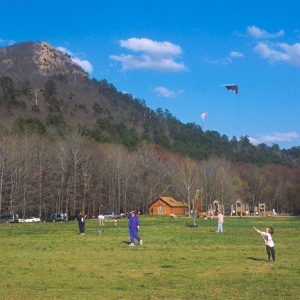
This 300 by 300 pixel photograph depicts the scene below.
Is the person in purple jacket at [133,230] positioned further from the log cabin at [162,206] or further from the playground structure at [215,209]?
the log cabin at [162,206]

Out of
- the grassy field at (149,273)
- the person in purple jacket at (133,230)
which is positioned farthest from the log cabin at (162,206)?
the grassy field at (149,273)

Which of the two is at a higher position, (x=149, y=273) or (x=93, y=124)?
(x=93, y=124)

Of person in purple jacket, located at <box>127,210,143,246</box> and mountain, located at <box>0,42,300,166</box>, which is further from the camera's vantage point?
mountain, located at <box>0,42,300,166</box>

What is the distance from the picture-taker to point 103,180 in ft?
337

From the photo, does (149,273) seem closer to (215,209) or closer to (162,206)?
(215,209)

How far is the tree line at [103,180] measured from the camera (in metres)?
82.9

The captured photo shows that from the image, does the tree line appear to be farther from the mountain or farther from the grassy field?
the grassy field

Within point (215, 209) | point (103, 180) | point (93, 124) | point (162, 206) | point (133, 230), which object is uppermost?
point (93, 124)

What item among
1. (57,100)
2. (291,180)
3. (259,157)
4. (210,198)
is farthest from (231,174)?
(57,100)

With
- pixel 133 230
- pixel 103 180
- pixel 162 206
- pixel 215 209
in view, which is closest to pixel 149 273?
pixel 133 230

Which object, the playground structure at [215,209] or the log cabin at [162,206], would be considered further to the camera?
the log cabin at [162,206]

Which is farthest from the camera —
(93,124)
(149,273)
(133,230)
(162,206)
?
(93,124)

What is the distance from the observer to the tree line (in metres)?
82.9

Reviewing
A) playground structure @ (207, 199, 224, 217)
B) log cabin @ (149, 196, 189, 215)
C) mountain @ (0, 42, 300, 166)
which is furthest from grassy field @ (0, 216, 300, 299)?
log cabin @ (149, 196, 189, 215)
